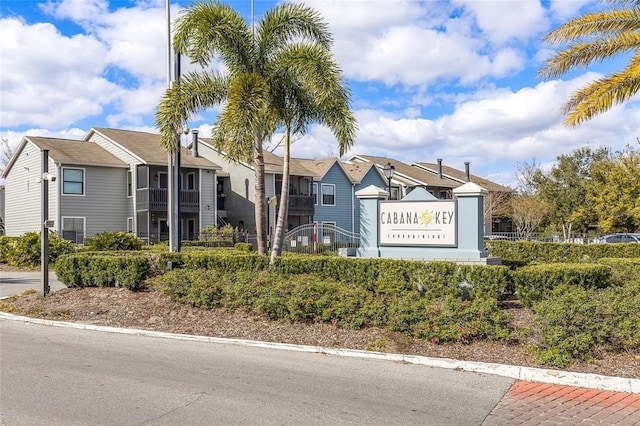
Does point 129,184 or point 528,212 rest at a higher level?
point 129,184

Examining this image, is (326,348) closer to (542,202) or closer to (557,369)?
(557,369)

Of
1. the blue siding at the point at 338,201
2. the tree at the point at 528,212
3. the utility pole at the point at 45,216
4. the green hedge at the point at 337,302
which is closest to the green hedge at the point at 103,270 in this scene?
the green hedge at the point at 337,302

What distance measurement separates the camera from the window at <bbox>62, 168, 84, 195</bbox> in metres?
32.5

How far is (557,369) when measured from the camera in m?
7.57

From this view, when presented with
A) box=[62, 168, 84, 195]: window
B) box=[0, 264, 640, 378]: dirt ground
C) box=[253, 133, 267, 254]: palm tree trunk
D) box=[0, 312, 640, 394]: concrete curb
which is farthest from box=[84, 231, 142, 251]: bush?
box=[0, 312, 640, 394]: concrete curb

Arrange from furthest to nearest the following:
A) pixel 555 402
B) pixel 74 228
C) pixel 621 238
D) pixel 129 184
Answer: pixel 621 238 → pixel 129 184 → pixel 74 228 → pixel 555 402

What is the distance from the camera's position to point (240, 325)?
414 inches

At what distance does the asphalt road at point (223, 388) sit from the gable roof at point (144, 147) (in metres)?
25.8

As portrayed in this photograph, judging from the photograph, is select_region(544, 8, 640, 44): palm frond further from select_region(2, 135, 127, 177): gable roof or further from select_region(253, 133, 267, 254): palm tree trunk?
select_region(2, 135, 127, 177): gable roof

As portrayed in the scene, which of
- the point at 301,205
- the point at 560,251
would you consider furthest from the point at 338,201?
the point at 560,251

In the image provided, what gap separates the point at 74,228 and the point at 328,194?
1822 cm

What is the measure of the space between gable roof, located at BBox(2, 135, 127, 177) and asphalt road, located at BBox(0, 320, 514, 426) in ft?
82.6

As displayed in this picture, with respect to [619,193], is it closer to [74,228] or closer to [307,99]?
[307,99]

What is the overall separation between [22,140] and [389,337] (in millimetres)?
32812
